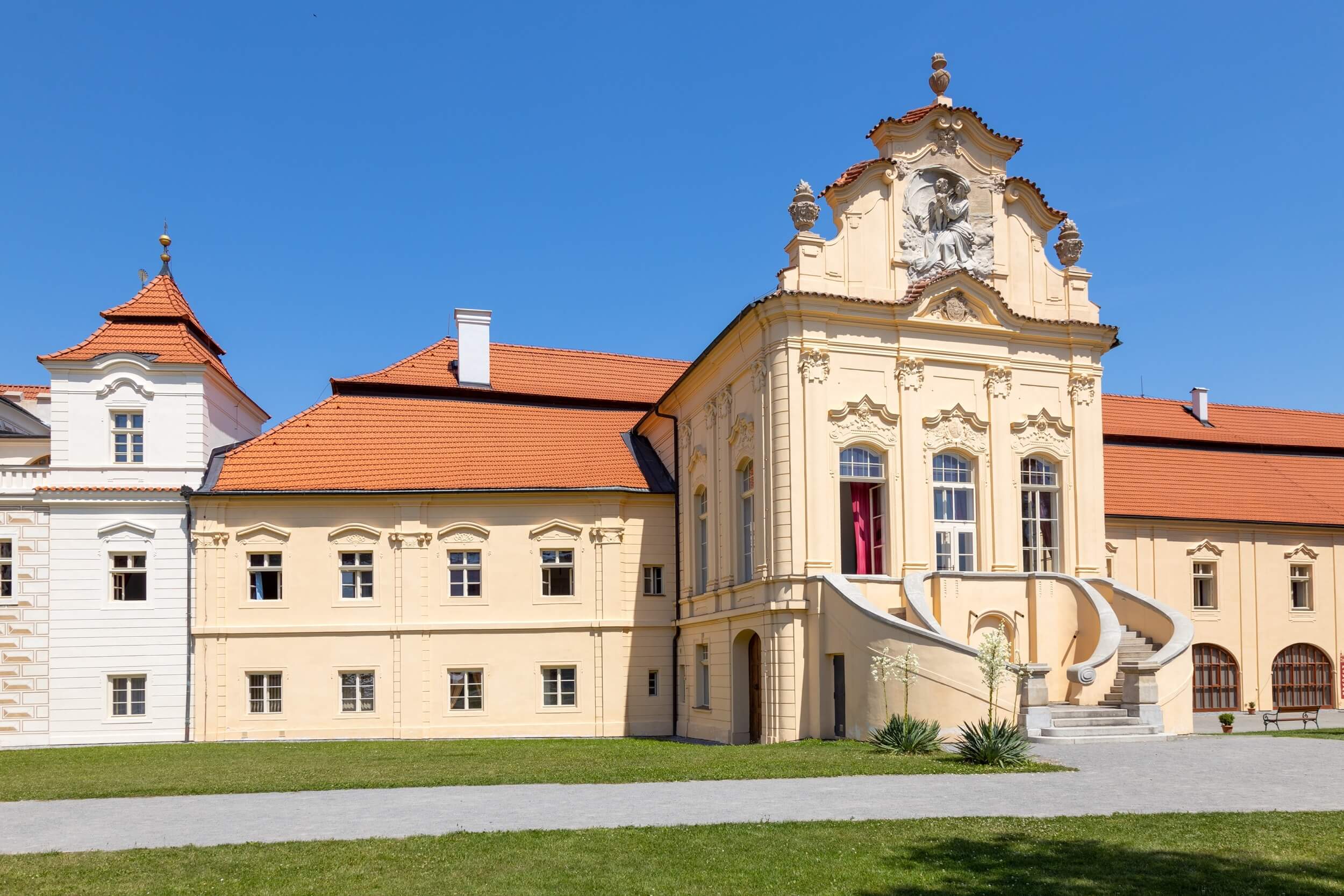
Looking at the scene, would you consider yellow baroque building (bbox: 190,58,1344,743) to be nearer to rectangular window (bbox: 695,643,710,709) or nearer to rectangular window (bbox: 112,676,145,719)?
rectangular window (bbox: 695,643,710,709)

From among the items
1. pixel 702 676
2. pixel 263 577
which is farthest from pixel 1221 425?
pixel 263 577

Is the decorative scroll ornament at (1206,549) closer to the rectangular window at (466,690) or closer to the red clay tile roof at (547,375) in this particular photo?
the red clay tile roof at (547,375)

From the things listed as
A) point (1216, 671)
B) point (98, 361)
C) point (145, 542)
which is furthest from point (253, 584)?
point (1216, 671)

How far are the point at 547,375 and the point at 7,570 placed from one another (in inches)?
601

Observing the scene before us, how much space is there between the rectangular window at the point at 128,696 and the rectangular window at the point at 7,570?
3.42 metres

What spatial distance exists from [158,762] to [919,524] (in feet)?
51.0

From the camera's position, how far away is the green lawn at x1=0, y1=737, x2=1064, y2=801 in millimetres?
16109

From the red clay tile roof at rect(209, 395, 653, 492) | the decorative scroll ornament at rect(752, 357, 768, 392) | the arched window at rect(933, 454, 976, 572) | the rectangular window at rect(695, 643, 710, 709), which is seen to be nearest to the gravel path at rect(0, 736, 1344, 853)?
the arched window at rect(933, 454, 976, 572)

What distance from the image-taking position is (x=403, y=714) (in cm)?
3002

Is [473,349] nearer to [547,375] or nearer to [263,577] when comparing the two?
[547,375]

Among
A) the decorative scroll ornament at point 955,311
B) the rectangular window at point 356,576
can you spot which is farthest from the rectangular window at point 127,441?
the decorative scroll ornament at point 955,311

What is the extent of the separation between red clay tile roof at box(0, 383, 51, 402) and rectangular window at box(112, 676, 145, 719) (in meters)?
24.1

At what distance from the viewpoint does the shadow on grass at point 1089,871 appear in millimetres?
8727

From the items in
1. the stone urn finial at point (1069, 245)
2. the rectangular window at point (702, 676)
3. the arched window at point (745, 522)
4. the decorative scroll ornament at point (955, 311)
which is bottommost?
the rectangular window at point (702, 676)
